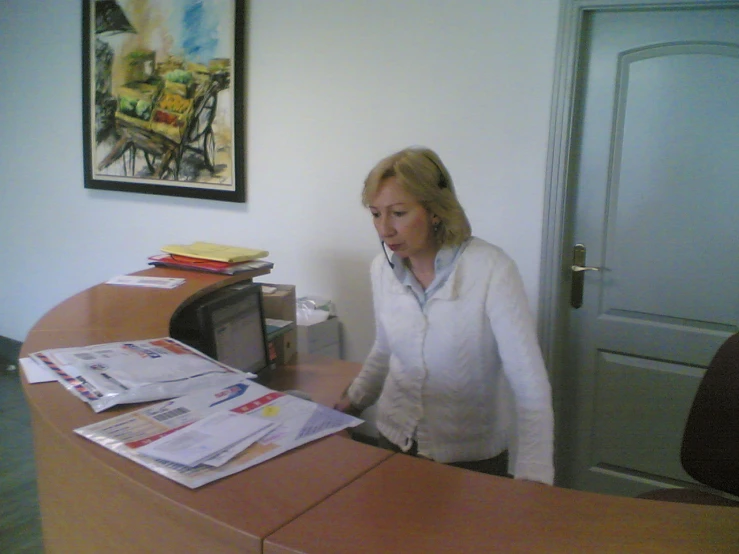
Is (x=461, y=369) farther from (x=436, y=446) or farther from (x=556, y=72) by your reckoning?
(x=556, y=72)

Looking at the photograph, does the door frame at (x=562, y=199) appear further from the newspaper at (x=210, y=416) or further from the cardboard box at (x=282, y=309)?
the newspaper at (x=210, y=416)

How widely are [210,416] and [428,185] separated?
77cm

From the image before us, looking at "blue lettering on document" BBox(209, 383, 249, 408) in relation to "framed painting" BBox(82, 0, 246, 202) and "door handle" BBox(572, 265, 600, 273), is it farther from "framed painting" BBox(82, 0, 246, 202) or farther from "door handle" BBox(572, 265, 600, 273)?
"framed painting" BBox(82, 0, 246, 202)

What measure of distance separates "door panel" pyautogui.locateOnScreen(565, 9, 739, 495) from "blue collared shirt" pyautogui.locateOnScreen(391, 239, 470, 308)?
116cm

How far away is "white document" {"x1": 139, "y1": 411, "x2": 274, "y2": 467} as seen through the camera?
1.01 meters

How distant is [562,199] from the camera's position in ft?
8.07

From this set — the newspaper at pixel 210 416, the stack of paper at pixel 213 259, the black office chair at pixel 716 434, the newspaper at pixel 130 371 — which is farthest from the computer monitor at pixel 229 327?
the black office chair at pixel 716 434

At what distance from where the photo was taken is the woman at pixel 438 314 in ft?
4.99

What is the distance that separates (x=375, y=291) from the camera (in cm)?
175

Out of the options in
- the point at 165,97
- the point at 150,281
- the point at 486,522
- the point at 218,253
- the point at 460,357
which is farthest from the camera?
the point at 165,97

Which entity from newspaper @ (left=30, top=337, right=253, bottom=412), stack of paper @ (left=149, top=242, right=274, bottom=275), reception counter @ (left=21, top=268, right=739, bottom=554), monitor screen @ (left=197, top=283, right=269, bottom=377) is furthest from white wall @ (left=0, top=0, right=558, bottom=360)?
reception counter @ (left=21, top=268, right=739, bottom=554)

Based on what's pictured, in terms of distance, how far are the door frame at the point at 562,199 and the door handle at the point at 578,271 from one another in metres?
0.02

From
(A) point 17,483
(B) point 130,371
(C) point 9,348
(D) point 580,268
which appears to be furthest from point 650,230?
(C) point 9,348

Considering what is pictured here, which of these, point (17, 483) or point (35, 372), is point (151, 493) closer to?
point (35, 372)
